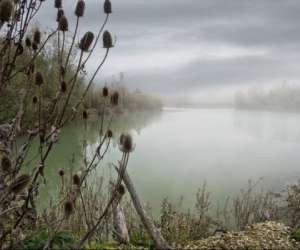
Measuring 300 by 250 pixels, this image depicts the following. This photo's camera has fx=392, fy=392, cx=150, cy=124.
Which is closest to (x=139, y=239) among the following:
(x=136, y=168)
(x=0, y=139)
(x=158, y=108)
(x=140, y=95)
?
(x=0, y=139)

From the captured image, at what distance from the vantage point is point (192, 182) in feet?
A: 30.8

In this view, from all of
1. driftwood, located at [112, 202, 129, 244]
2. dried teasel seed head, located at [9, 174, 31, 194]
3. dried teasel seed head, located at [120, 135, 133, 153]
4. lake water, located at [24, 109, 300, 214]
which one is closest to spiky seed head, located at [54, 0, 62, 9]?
dried teasel seed head, located at [120, 135, 133, 153]

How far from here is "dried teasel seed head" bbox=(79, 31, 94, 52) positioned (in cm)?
216

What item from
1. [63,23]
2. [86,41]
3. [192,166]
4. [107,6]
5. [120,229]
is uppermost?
[107,6]

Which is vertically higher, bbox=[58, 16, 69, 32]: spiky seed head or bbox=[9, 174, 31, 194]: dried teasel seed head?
bbox=[58, 16, 69, 32]: spiky seed head

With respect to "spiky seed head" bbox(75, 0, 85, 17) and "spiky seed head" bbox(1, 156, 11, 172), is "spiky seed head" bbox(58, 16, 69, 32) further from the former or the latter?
"spiky seed head" bbox(1, 156, 11, 172)

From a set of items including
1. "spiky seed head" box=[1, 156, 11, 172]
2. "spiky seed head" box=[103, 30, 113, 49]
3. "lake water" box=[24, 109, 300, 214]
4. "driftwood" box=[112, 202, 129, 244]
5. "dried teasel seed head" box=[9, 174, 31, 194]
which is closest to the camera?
"dried teasel seed head" box=[9, 174, 31, 194]

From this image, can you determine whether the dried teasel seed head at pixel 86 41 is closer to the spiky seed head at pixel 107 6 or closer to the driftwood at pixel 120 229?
the spiky seed head at pixel 107 6

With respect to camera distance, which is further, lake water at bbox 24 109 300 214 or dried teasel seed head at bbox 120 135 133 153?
lake water at bbox 24 109 300 214

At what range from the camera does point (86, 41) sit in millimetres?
2168

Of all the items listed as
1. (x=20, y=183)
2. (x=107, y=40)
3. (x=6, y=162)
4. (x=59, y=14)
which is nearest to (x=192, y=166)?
(x=59, y=14)

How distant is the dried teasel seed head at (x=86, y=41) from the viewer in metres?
2.16

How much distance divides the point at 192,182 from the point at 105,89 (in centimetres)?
703

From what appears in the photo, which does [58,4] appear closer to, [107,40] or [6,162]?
[107,40]
